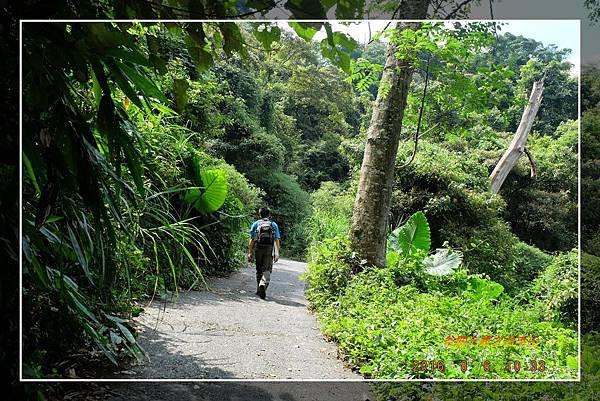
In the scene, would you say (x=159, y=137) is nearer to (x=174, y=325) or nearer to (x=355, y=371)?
(x=174, y=325)

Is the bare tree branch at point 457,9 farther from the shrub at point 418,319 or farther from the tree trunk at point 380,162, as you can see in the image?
the shrub at point 418,319

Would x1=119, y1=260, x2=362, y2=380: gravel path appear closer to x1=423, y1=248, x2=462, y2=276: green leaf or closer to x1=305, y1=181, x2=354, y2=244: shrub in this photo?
x1=305, y1=181, x2=354, y2=244: shrub

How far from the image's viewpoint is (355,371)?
6.50ft

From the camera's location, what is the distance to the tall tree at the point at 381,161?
200cm

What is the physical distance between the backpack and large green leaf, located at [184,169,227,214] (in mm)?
156

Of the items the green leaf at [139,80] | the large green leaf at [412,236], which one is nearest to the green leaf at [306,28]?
the green leaf at [139,80]

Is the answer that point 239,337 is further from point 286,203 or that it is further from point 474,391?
point 474,391

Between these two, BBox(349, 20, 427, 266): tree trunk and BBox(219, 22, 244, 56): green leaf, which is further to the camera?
BBox(349, 20, 427, 266): tree trunk

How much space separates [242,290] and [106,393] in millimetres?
593

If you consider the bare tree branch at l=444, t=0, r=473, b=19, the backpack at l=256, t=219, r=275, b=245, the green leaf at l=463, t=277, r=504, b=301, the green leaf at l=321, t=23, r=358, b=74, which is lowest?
the green leaf at l=463, t=277, r=504, b=301

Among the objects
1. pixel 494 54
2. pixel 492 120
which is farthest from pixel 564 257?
pixel 494 54

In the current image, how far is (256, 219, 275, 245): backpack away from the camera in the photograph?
1902mm

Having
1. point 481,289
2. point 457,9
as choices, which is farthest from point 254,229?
point 457,9

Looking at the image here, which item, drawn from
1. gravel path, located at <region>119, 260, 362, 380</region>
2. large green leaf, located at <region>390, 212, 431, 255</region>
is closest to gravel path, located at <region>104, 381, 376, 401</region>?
gravel path, located at <region>119, 260, 362, 380</region>
